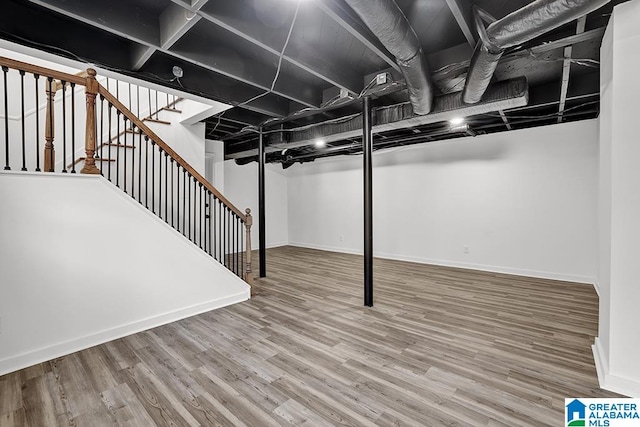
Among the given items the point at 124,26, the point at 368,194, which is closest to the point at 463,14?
the point at 368,194

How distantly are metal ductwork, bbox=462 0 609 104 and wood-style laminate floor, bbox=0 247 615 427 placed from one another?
2.26 m

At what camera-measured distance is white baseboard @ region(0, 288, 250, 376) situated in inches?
85.4

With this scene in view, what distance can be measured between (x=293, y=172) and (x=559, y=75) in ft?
19.8

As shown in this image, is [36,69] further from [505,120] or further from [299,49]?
[505,120]

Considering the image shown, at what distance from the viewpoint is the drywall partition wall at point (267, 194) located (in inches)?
283

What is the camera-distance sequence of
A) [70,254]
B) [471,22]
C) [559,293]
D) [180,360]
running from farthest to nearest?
[559,293]
[70,254]
[180,360]
[471,22]

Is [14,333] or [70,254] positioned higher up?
[70,254]

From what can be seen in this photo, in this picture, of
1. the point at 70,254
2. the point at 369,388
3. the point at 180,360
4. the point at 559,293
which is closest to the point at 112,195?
the point at 70,254

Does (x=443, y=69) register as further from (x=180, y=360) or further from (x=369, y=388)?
(x=180, y=360)

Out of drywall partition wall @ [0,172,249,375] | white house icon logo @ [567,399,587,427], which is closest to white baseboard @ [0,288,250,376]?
drywall partition wall @ [0,172,249,375]

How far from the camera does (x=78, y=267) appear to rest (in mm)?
2473

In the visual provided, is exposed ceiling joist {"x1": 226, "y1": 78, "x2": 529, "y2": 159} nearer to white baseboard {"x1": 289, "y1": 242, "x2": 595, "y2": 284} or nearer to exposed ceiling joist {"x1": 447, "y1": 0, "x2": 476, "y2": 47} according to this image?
exposed ceiling joist {"x1": 447, "y1": 0, "x2": 476, "y2": 47}

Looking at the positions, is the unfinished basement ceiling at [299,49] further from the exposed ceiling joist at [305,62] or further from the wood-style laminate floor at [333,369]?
the wood-style laminate floor at [333,369]

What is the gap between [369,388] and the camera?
1.92m
